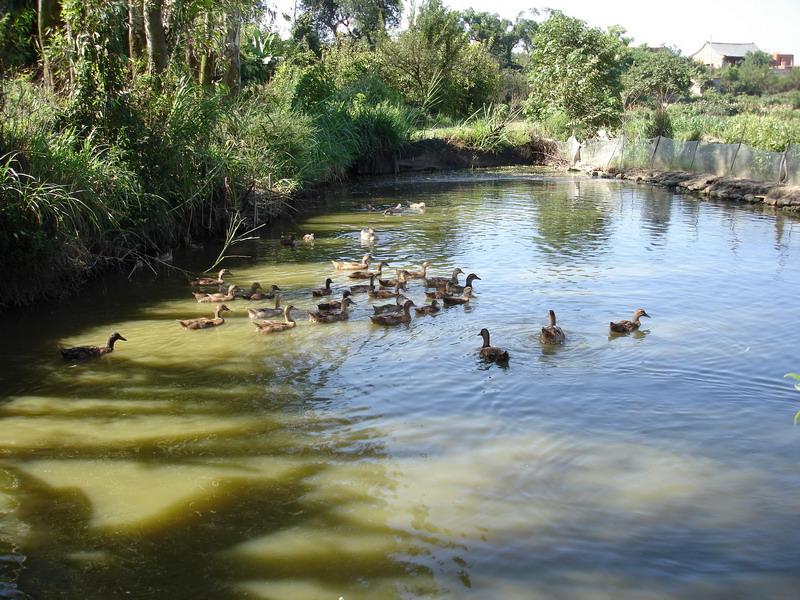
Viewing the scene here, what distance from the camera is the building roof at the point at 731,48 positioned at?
320ft

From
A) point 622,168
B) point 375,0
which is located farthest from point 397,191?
point 375,0

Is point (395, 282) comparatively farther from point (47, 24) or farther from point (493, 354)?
point (47, 24)

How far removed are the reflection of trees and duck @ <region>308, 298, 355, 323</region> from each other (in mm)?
5794

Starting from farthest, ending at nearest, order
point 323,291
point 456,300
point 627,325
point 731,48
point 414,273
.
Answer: point 731,48 → point 414,273 → point 323,291 → point 456,300 → point 627,325

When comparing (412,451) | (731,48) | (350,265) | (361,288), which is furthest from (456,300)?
(731,48)

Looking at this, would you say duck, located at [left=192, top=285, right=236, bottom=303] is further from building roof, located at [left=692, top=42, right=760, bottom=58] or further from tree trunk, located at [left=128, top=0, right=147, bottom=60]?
building roof, located at [left=692, top=42, right=760, bottom=58]

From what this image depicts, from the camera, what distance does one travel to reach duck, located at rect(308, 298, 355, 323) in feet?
34.0

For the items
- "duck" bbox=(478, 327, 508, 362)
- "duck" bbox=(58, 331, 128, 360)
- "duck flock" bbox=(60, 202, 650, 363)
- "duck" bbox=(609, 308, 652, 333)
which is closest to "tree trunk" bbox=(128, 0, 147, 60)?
"duck flock" bbox=(60, 202, 650, 363)

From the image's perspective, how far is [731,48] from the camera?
100438 mm

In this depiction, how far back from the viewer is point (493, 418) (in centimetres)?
736

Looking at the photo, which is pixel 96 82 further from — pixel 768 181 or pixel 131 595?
pixel 768 181

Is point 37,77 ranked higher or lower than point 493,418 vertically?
higher

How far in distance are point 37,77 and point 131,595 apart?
→ 1698 centimetres

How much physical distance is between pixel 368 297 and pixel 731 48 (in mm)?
104796
